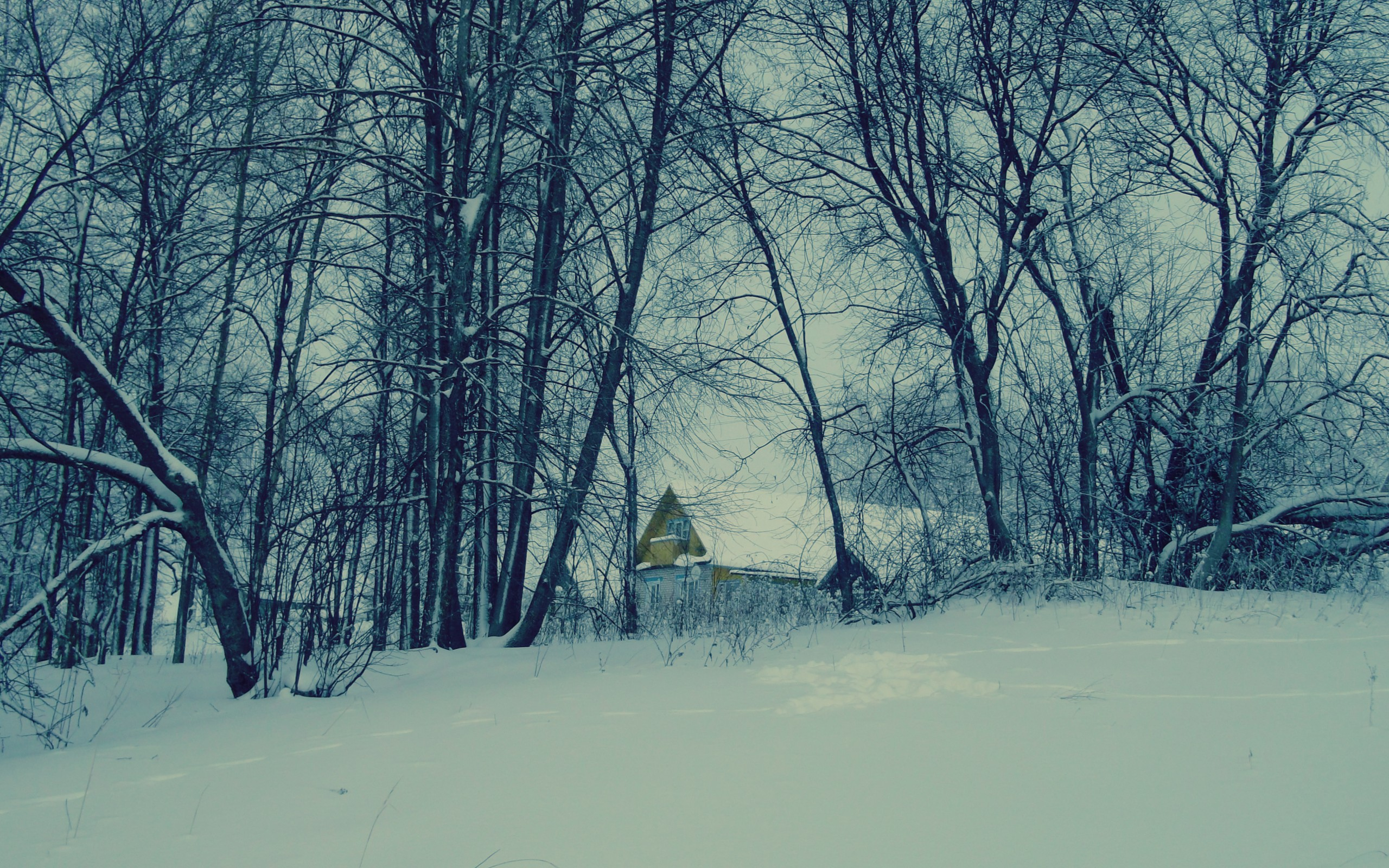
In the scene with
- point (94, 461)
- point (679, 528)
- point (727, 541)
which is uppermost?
point (94, 461)

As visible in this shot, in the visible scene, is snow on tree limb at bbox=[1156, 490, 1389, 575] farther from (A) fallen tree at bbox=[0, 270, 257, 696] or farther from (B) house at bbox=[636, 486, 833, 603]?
(A) fallen tree at bbox=[0, 270, 257, 696]

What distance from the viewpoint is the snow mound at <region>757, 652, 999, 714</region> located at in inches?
156

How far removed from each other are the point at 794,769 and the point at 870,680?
157 centimetres

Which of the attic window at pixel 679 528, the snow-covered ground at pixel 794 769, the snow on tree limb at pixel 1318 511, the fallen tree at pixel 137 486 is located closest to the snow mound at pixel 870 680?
the snow-covered ground at pixel 794 769

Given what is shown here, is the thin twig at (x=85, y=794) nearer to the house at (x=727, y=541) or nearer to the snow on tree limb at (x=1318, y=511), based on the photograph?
the house at (x=727, y=541)

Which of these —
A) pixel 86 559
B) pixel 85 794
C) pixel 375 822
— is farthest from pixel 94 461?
pixel 375 822

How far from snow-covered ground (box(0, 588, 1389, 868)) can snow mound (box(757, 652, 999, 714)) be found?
24mm

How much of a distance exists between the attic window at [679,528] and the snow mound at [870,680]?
12.5 feet

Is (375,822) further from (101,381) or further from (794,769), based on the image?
(101,381)

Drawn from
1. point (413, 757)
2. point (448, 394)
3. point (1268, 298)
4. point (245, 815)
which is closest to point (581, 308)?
point (448, 394)

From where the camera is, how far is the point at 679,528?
9.60 metres

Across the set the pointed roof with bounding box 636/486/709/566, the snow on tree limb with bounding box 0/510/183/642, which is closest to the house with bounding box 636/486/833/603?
the pointed roof with bounding box 636/486/709/566

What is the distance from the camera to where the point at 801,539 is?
424 inches

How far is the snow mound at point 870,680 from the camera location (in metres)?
3.97
